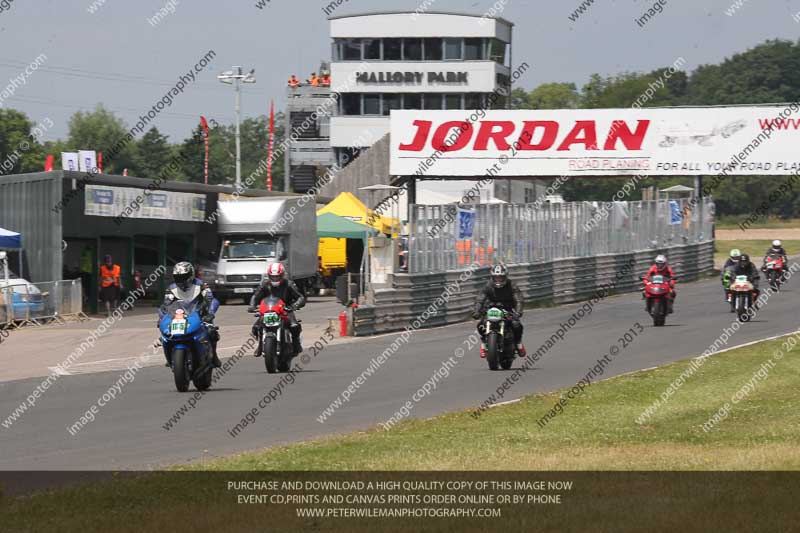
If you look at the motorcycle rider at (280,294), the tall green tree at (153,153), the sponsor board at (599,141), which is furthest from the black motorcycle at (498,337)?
the tall green tree at (153,153)

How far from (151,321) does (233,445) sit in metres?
21.1

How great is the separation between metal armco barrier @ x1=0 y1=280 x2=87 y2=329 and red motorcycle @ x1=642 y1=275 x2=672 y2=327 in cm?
1366

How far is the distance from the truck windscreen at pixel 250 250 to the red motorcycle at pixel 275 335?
20.3 meters

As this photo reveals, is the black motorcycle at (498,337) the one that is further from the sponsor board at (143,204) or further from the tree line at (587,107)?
the tree line at (587,107)

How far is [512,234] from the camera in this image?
35219 millimetres

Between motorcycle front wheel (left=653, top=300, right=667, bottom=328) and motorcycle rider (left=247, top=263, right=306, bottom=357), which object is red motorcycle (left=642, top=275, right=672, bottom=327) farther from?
motorcycle rider (left=247, top=263, right=306, bottom=357)

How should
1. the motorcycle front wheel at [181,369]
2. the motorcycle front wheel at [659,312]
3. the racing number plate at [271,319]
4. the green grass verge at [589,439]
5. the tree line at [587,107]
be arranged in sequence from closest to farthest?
1. the green grass verge at [589,439]
2. the motorcycle front wheel at [181,369]
3. the racing number plate at [271,319]
4. the motorcycle front wheel at [659,312]
5. the tree line at [587,107]

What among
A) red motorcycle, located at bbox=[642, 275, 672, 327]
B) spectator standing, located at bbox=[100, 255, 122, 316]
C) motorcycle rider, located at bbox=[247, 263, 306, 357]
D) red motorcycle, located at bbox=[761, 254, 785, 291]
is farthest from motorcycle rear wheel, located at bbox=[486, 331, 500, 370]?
red motorcycle, located at bbox=[761, 254, 785, 291]

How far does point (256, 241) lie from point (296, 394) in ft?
78.7

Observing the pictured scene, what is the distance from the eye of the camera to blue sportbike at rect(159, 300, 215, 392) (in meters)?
15.1

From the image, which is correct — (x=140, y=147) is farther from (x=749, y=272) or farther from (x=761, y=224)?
(x=749, y=272)

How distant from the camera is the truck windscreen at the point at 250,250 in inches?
1547
